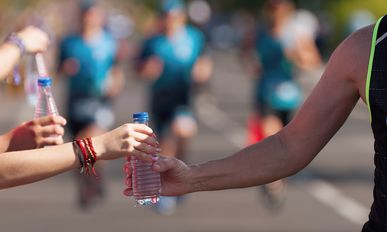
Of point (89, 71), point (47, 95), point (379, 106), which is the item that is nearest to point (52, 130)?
point (47, 95)

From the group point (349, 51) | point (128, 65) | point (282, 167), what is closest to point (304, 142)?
point (282, 167)

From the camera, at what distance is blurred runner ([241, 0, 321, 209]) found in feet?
49.8

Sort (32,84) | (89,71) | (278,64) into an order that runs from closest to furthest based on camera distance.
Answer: (32,84) < (89,71) < (278,64)

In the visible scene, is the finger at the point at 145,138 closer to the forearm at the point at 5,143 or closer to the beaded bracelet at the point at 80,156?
the beaded bracelet at the point at 80,156

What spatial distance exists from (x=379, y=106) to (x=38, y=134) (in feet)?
4.87

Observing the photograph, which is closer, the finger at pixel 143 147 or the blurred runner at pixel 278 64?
the finger at pixel 143 147

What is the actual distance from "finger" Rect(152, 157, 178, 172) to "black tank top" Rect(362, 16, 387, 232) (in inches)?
33.9

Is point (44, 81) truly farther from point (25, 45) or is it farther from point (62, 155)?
point (62, 155)

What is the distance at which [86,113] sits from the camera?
15055mm

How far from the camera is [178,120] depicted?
599 inches

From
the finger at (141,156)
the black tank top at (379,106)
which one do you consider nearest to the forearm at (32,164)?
the finger at (141,156)

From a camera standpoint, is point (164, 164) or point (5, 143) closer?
point (164, 164)

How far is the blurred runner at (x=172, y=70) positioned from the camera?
15.2 meters

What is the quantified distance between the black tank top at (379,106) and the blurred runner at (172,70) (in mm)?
10083
